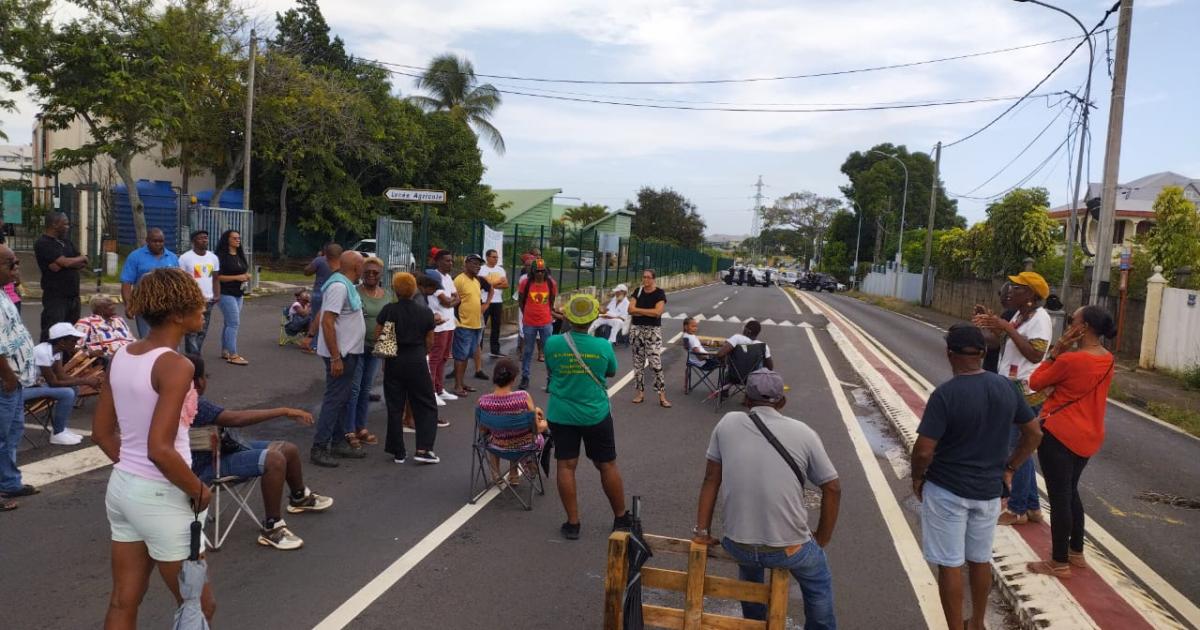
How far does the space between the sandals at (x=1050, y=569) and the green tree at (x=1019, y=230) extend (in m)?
29.5

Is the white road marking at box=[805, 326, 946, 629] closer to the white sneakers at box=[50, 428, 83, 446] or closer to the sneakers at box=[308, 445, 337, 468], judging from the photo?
the sneakers at box=[308, 445, 337, 468]

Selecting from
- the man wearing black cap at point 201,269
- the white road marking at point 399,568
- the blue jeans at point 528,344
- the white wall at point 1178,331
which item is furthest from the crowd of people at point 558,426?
the white wall at point 1178,331

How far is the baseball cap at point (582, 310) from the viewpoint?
18.6 ft

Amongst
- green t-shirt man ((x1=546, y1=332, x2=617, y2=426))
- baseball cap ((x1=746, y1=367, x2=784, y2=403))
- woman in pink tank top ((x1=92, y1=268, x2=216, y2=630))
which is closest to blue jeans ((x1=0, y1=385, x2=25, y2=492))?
woman in pink tank top ((x1=92, y1=268, x2=216, y2=630))

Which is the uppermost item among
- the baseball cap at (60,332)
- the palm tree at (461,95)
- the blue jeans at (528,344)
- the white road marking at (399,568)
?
the palm tree at (461,95)

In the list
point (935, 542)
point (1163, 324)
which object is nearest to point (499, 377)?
point (935, 542)

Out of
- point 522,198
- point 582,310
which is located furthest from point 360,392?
point 522,198

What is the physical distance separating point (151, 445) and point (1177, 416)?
13517 millimetres

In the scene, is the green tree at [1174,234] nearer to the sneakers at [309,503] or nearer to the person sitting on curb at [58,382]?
the sneakers at [309,503]

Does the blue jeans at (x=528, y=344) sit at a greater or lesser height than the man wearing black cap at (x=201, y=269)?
lesser

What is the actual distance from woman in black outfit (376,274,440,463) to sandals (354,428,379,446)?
21.6 inches

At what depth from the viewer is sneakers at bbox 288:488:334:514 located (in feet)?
18.4

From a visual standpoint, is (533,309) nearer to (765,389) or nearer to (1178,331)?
(765,389)

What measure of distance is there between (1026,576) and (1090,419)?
1028 millimetres
